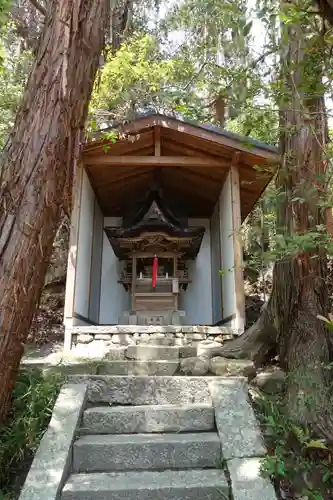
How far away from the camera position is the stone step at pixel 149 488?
7.31 feet

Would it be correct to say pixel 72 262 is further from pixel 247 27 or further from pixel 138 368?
pixel 247 27

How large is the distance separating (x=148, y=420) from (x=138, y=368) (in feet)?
2.81

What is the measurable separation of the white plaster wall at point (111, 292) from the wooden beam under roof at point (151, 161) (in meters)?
2.26

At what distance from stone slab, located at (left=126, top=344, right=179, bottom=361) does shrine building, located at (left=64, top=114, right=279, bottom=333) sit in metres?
1.23

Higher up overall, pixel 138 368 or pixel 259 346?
pixel 259 346

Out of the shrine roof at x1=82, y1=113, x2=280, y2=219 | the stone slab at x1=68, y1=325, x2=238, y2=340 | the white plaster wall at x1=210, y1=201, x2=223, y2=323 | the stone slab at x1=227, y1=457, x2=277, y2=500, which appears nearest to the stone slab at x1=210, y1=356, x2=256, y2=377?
the stone slab at x1=227, y1=457, x2=277, y2=500

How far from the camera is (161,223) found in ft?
20.5

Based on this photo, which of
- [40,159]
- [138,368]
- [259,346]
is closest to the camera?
[40,159]

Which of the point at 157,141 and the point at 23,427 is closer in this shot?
the point at 23,427

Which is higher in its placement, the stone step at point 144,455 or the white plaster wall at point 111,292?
the white plaster wall at point 111,292

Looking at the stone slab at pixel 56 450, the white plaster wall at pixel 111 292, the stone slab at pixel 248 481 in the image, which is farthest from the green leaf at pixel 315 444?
the white plaster wall at pixel 111 292

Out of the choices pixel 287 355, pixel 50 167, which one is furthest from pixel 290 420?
pixel 50 167

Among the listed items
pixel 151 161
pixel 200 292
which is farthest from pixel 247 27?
pixel 200 292

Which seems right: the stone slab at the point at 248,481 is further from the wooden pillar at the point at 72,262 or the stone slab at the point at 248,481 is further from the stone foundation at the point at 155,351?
the wooden pillar at the point at 72,262
